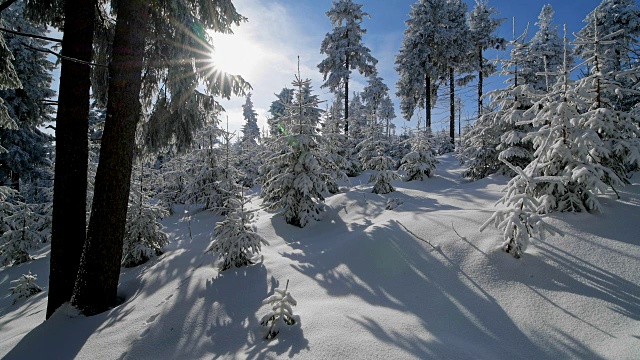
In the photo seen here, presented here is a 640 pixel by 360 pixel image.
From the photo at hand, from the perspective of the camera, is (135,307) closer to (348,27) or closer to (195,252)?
(195,252)

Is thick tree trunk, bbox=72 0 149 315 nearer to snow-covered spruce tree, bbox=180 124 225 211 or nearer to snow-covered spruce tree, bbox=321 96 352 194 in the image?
snow-covered spruce tree, bbox=321 96 352 194

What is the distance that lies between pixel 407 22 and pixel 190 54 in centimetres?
2121

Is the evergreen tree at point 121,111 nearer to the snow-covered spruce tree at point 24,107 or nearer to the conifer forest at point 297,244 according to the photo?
the conifer forest at point 297,244

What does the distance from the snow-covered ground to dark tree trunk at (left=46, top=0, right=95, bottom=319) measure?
739 millimetres

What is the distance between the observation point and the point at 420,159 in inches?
540

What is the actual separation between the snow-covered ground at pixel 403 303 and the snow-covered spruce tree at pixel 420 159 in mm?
8162

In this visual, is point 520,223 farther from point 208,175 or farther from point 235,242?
point 208,175

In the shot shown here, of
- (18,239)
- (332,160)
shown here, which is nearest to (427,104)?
(332,160)

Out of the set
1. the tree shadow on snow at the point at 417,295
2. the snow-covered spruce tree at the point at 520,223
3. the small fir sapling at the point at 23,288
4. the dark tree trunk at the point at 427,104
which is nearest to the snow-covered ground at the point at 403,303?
the tree shadow on snow at the point at 417,295

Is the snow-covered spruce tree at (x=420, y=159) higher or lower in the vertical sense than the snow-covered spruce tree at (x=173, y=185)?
higher

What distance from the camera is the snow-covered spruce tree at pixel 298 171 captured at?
8.12 meters

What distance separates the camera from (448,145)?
2175 cm

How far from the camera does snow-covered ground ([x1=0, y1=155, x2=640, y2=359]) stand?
2.76m

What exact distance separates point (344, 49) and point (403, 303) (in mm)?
21702
